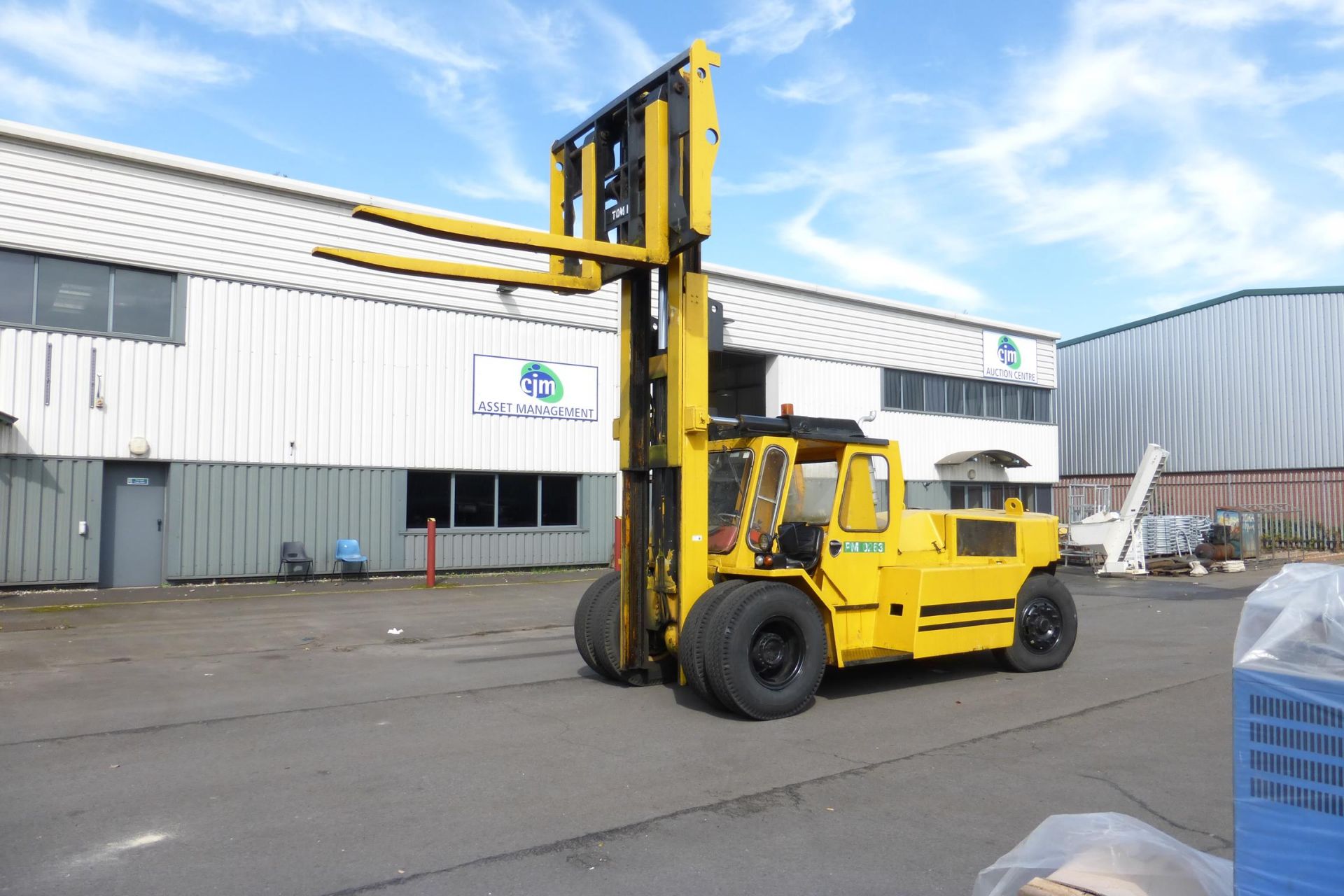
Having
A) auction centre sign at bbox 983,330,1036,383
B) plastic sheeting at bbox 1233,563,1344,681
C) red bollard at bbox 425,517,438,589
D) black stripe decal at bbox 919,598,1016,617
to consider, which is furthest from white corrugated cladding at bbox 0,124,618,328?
auction centre sign at bbox 983,330,1036,383

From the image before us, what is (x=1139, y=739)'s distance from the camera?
702 cm

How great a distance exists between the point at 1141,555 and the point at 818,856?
20231mm

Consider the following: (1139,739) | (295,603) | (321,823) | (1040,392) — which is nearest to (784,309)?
(1040,392)

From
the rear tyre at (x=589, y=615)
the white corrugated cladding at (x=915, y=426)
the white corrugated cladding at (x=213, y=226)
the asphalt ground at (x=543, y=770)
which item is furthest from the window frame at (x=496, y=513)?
the rear tyre at (x=589, y=615)

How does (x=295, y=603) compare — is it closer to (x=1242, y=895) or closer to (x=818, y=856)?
(x=818, y=856)

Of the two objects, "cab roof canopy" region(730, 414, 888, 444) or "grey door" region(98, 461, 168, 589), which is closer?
"cab roof canopy" region(730, 414, 888, 444)

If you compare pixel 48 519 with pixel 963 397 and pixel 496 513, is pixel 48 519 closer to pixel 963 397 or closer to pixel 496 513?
pixel 496 513

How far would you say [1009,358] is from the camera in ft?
105

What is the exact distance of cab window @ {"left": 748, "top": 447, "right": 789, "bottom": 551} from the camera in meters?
8.10

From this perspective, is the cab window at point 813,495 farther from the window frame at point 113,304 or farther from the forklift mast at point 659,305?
the window frame at point 113,304

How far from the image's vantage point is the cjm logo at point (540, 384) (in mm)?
21109

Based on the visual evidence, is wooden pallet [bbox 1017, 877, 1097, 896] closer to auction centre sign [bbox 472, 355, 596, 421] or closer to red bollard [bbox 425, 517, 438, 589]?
red bollard [bbox 425, 517, 438, 589]

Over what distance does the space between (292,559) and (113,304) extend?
5.15 m

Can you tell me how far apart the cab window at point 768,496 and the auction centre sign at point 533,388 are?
1311 centimetres
